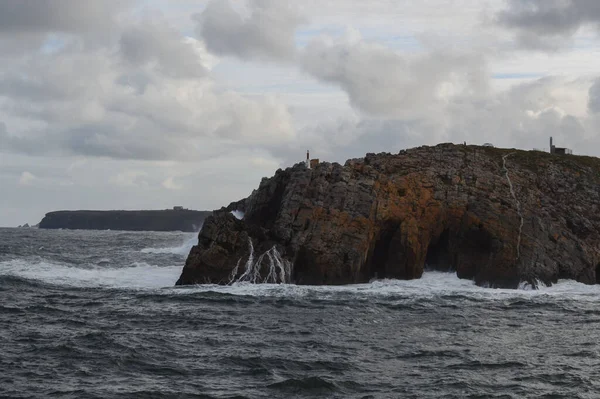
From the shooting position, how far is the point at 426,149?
60.8 metres

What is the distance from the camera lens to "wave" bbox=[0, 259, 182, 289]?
49.9 meters

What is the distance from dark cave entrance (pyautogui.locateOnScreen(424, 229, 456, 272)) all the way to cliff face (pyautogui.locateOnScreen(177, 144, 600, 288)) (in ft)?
0.25

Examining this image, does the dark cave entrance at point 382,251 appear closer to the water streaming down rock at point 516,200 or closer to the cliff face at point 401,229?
the cliff face at point 401,229

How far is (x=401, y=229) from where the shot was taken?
2010 inches

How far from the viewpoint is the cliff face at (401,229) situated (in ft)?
158

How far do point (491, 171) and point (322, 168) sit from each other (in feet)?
46.6

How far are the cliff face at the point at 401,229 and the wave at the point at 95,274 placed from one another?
425 centimetres

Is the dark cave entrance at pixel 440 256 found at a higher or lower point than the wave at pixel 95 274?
higher

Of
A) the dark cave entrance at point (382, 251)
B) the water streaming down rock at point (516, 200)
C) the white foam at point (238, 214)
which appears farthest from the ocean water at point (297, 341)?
the white foam at point (238, 214)

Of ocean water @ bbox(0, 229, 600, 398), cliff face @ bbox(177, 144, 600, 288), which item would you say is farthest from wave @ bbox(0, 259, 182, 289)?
cliff face @ bbox(177, 144, 600, 288)

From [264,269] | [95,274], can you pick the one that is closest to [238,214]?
[95,274]

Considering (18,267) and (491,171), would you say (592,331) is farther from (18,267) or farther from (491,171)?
(18,267)

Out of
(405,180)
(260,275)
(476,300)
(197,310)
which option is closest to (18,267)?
(260,275)

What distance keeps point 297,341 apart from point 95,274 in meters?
29.5
